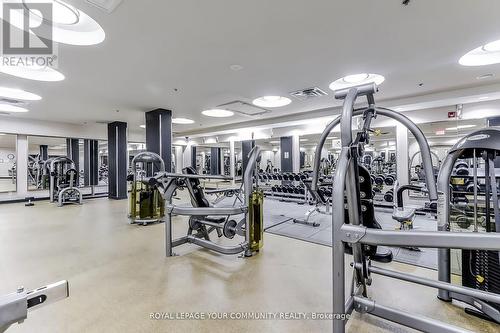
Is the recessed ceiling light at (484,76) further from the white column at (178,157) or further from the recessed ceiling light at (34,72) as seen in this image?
the white column at (178,157)

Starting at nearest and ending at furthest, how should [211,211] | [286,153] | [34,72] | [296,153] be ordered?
[211,211] → [34,72] → [296,153] → [286,153]

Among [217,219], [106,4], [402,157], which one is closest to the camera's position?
[106,4]

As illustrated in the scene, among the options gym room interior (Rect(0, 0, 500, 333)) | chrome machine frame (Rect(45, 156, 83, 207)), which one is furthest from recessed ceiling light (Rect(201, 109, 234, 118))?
chrome machine frame (Rect(45, 156, 83, 207))

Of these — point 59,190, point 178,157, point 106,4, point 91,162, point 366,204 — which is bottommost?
point 59,190

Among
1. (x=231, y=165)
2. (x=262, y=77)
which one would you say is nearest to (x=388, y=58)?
(x=262, y=77)

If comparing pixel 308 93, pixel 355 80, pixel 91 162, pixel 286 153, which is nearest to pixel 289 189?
pixel 286 153

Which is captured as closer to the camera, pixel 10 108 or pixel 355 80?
pixel 355 80

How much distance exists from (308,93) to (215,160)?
331 inches

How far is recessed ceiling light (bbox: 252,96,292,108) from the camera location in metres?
6.17

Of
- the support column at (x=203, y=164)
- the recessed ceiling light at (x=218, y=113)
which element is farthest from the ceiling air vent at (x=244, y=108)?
the support column at (x=203, y=164)

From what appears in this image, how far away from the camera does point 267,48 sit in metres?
3.19

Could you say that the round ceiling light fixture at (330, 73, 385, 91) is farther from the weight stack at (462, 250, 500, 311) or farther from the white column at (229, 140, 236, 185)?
the white column at (229, 140, 236, 185)

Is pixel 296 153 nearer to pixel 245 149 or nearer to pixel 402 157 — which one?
pixel 245 149

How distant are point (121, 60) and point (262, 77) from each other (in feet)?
7.37
